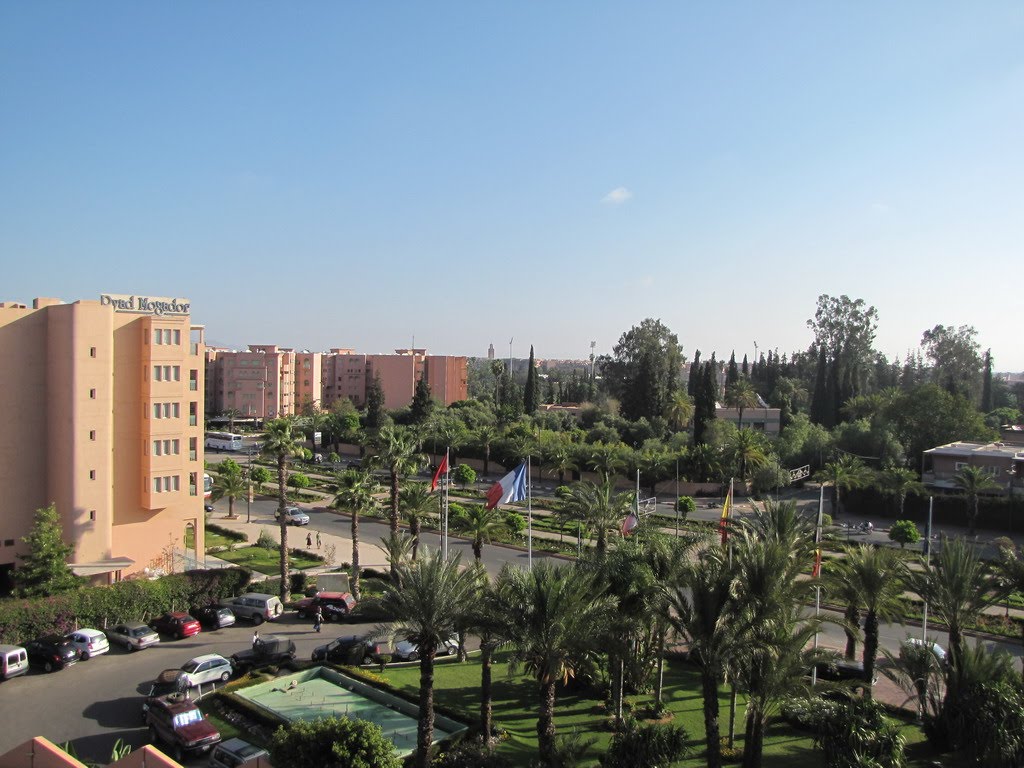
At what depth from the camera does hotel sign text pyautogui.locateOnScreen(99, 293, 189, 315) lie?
111ft

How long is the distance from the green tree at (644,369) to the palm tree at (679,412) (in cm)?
91

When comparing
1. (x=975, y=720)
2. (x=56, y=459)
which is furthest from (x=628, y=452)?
(x=975, y=720)

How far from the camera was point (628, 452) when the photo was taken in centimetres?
6138

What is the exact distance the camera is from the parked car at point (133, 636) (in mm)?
26344

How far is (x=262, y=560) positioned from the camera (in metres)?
38.9

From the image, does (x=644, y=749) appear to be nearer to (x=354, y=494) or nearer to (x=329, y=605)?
(x=329, y=605)

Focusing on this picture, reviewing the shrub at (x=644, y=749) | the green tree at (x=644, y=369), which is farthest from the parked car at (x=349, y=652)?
the green tree at (x=644, y=369)

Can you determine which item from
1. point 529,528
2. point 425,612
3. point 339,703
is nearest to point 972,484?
point 529,528

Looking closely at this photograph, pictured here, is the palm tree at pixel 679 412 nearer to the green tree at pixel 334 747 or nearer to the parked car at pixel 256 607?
the parked car at pixel 256 607

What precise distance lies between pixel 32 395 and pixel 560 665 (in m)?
26.2

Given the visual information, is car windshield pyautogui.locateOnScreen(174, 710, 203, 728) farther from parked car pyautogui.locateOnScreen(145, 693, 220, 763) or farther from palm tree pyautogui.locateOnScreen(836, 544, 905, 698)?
palm tree pyautogui.locateOnScreen(836, 544, 905, 698)

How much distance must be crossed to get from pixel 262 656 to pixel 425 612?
31.9ft

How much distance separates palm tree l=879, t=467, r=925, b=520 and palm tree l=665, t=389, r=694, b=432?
28927 millimetres

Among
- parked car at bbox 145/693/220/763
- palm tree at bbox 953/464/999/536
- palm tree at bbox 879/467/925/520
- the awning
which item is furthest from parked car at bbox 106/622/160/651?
palm tree at bbox 953/464/999/536
